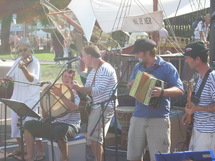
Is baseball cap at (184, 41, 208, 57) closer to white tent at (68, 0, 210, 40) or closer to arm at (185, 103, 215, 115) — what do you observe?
arm at (185, 103, 215, 115)

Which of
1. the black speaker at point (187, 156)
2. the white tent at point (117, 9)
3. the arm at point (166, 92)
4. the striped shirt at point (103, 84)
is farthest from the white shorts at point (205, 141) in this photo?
the white tent at point (117, 9)

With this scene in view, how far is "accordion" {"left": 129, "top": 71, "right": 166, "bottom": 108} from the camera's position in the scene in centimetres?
523

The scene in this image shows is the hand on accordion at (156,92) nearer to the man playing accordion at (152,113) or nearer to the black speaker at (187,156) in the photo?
the man playing accordion at (152,113)

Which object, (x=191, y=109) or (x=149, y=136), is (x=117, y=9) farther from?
(x=191, y=109)

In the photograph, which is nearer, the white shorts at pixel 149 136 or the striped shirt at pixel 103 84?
the white shorts at pixel 149 136

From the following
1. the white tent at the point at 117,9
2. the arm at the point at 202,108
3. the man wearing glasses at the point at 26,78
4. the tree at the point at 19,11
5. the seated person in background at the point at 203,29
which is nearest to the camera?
the arm at the point at 202,108

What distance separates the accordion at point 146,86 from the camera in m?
5.23

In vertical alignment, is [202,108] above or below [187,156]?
above

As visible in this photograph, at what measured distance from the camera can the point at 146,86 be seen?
17.2 ft

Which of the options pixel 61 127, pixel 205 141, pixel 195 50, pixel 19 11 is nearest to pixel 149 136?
pixel 205 141

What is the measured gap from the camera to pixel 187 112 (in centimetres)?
498

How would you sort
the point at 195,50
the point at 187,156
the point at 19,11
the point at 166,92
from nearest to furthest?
the point at 187,156 → the point at 195,50 → the point at 166,92 → the point at 19,11

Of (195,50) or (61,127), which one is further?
(61,127)

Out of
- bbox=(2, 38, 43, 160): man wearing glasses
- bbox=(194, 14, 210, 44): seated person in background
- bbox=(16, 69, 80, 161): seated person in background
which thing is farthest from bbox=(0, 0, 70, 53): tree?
bbox=(16, 69, 80, 161): seated person in background
